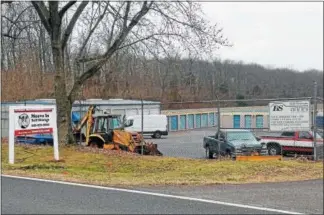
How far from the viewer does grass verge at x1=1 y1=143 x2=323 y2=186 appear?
30.4ft

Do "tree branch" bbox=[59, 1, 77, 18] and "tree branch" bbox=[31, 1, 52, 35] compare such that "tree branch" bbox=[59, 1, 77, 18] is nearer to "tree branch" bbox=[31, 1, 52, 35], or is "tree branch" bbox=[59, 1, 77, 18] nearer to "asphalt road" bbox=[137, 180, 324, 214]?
"tree branch" bbox=[31, 1, 52, 35]

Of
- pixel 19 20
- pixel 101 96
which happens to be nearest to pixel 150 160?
pixel 19 20

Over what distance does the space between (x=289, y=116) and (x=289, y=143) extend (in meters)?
5.75

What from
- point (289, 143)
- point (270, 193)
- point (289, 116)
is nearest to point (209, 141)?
point (289, 143)

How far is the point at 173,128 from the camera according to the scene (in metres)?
24.6

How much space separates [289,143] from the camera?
18.7 meters

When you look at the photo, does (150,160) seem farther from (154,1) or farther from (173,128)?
(173,128)

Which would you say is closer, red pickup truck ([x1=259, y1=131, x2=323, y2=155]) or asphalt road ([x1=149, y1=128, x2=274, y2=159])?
red pickup truck ([x1=259, y1=131, x2=323, y2=155])

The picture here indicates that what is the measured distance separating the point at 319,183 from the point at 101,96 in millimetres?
40063

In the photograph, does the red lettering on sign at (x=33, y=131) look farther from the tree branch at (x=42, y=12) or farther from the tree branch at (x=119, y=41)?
the tree branch at (x=42, y=12)

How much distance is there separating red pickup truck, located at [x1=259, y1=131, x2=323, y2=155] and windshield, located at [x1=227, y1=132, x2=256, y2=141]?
15.0 inches

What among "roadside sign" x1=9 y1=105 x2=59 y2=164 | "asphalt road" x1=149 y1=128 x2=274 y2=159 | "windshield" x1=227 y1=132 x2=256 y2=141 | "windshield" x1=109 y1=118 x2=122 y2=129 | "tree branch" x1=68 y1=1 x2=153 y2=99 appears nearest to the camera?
"roadside sign" x1=9 y1=105 x2=59 y2=164

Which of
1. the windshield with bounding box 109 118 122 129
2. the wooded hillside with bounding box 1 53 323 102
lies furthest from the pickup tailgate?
the windshield with bounding box 109 118 122 129

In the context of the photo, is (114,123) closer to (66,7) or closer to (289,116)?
(66,7)
